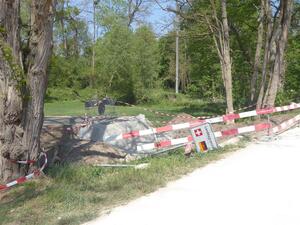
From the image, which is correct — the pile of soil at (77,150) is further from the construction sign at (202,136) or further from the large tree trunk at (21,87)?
the large tree trunk at (21,87)

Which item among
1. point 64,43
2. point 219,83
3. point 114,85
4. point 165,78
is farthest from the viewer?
point 165,78

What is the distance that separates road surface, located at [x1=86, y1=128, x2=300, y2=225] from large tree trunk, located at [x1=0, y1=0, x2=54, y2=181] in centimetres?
285

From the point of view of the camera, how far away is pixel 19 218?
6062 millimetres

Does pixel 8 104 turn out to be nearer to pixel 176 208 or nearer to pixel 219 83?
pixel 176 208

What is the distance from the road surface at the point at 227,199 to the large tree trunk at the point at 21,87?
2851mm

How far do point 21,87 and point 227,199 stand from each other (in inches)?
163

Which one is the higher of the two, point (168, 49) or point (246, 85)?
point (168, 49)

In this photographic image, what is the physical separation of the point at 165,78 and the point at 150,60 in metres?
8.88

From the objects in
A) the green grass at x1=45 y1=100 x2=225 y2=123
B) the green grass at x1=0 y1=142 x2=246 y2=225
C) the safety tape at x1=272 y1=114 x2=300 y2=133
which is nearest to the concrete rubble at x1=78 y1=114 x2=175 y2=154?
the green grass at x1=0 y1=142 x2=246 y2=225

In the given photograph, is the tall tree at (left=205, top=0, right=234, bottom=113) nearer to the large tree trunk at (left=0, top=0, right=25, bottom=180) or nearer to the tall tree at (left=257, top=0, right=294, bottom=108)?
the tall tree at (left=257, top=0, right=294, bottom=108)

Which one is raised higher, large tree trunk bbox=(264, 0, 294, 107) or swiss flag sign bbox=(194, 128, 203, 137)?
large tree trunk bbox=(264, 0, 294, 107)

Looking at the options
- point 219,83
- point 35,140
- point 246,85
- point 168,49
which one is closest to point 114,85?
point 168,49

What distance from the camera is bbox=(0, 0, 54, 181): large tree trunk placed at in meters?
7.88

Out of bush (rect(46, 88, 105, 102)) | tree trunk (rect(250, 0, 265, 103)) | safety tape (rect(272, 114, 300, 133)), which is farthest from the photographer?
bush (rect(46, 88, 105, 102))
